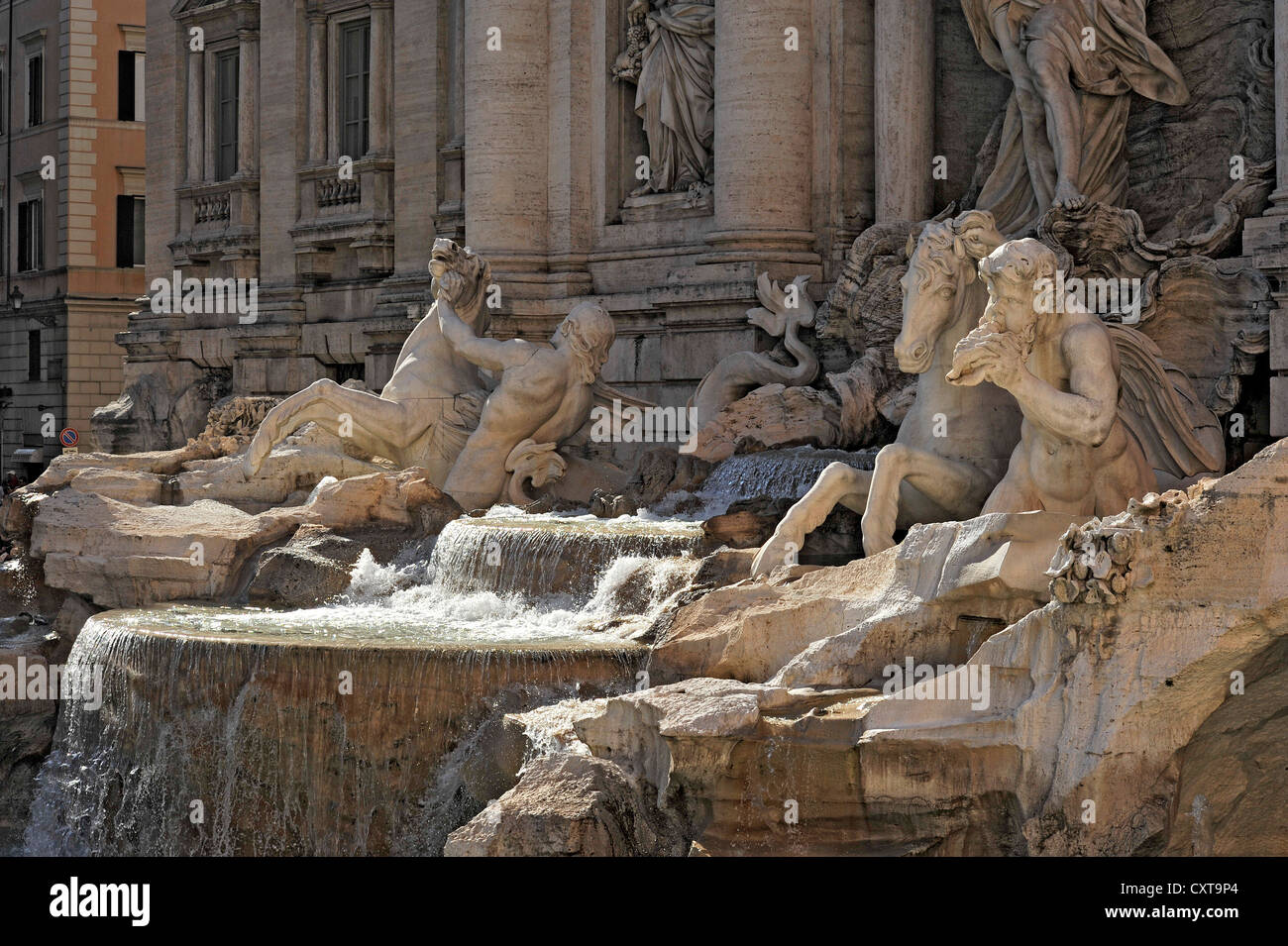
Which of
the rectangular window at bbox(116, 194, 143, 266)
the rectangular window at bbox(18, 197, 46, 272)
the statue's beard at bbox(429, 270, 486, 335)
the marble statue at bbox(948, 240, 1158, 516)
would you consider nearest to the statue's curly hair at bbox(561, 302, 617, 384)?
the statue's beard at bbox(429, 270, 486, 335)

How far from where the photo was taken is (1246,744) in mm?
8047

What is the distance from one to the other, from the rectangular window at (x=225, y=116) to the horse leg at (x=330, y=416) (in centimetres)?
1012

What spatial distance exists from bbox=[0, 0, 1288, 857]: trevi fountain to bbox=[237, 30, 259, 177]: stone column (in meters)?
5.96

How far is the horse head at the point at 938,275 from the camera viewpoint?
10.1 metres

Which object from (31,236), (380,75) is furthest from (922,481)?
(31,236)

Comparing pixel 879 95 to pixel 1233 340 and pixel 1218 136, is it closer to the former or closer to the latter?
pixel 1218 136

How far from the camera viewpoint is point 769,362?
1458 centimetres

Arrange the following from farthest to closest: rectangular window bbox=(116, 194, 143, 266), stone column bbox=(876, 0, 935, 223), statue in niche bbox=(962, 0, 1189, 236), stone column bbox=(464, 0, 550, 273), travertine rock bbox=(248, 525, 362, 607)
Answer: rectangular window bbox=(116, 194, 143, 266)
stone column bbox=(464, 0, 550, 273)
stone column bbox=(876, 0, 935, 223)
statue in niche bbox=(962, 0, 1189, 236)
travertine rock bbox=(248, 525, 362, 607)

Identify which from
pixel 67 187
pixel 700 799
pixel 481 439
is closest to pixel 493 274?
pixel 481 439

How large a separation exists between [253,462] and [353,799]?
5.06 m

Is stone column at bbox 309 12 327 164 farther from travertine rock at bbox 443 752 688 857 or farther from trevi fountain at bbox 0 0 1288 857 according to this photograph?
travertine rock at bbox 443 752 688 857

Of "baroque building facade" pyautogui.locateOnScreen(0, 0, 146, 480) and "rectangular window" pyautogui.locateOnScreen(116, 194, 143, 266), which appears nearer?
"baroque building facade" pyautogui.locateOnScreen(0, 0, 146, 480)

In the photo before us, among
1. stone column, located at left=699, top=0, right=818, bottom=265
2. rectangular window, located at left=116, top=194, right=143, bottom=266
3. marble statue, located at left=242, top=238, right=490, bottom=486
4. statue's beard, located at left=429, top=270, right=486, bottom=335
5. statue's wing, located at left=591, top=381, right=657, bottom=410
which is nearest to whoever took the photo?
statue's wing, located at left=591, top=381, right=657, bottom=410

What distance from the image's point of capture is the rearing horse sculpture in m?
10.0
